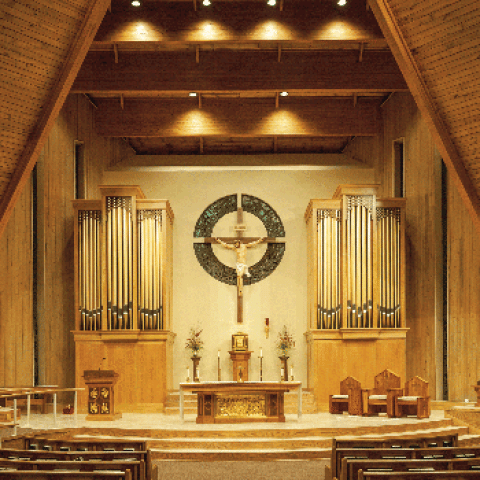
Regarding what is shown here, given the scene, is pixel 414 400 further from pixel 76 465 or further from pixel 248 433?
pixel 76 465

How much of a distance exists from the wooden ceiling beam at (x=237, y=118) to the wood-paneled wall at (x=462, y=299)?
2342 mm

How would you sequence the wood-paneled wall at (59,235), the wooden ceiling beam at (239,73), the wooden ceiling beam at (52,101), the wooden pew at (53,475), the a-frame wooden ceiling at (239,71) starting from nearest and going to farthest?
the wooden pew at (53,475)
the a-frame wooden ceiling at (239,71)
the wooden ceiling beam at (52,101)
the wooden ceiling beam at (239,73)
the wood-paneled wall at (59,235)

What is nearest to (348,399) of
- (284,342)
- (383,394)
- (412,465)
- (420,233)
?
(383,394)

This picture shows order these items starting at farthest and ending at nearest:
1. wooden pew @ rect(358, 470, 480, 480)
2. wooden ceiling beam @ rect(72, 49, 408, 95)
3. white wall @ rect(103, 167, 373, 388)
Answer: white wall @ rect(103, 167, 373, 388), wooden ceiling beam @ rect(72, 49, 408, 95), wooden pew @ rect(358, 470, 480, 480)

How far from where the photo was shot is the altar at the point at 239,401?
10102 mm

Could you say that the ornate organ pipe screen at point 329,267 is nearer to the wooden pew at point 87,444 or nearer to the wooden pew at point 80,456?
the wooden pew at point 87,444

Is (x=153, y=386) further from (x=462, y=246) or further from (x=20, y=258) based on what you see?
(x=462, y=246)

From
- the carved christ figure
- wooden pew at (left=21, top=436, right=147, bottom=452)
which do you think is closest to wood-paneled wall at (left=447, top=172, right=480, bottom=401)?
the carved christ figure

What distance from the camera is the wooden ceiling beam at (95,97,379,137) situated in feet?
42.0

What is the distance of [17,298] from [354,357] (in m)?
5.00

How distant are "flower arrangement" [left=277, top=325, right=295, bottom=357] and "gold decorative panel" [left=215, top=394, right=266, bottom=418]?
2.88 metres

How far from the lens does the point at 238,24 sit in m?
10.3

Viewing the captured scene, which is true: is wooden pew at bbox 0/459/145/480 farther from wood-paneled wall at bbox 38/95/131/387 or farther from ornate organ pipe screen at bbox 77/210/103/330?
ornate organ pipe screen at bbox 77/210/103/330

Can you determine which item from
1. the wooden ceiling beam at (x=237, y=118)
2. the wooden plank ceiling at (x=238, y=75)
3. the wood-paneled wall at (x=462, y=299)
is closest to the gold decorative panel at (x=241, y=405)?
the wood-paneled wall at (x=462, y=299)
